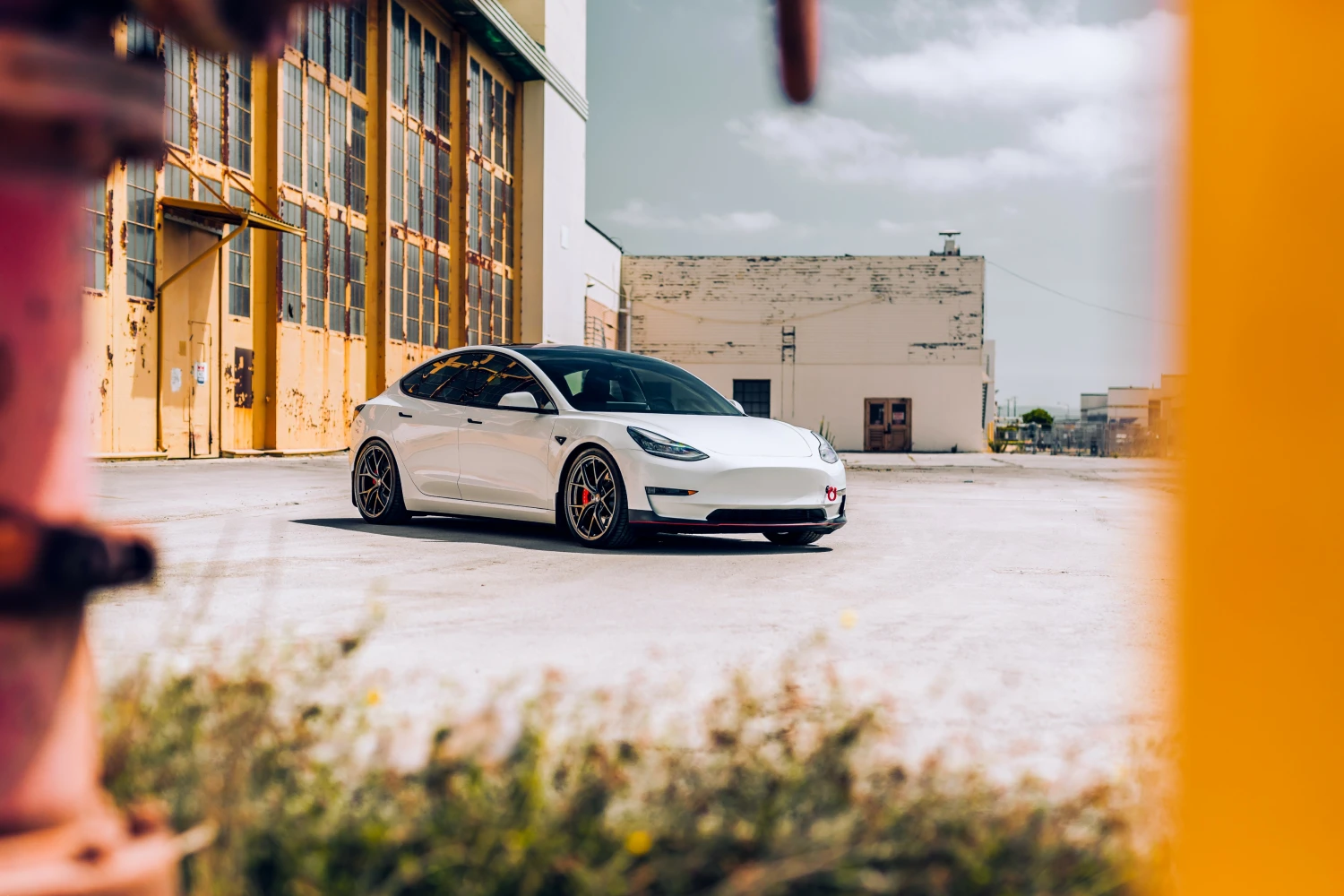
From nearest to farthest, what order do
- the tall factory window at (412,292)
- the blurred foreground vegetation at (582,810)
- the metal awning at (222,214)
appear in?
the blurred foreground vegetation at (582,810), the metal awning at (222,214), the tall factory window at (412,292)

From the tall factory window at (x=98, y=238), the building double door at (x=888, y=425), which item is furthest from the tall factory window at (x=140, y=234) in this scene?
the building double door at (x=888, y=425)

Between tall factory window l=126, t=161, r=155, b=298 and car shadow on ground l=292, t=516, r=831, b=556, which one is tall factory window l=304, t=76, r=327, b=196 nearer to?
tall factory window l=126, t=161, r=155, b=298

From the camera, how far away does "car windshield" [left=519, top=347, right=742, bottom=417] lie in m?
8.88

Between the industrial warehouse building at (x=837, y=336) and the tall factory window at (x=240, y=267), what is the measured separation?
26.2m

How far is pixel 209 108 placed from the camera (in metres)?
20.9

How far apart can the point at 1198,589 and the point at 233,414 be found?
22.2m

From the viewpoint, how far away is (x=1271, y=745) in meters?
1.67

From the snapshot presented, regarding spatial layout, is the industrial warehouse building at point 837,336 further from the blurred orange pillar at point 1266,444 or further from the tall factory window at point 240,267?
the blurred orange pillar at point 1266,444

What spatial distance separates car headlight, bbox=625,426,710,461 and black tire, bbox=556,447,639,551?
10.3 inches

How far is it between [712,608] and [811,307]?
43.1 metres

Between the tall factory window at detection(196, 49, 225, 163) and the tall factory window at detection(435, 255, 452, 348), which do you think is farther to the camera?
the tall factory window at detection(435, 255, 452, 348)

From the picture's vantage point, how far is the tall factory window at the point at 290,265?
23.3 metres

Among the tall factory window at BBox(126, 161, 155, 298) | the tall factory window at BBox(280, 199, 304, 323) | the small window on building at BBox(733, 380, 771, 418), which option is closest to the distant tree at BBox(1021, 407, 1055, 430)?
the small window on building at BBox(733, 380, 771, 418)

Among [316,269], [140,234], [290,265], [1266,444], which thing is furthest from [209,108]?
[1266,444]
